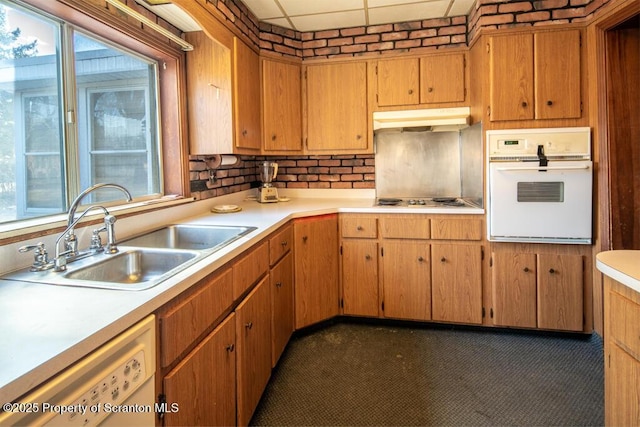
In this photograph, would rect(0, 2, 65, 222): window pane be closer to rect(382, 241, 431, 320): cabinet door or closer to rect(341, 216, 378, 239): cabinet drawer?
rect(341, 216, 378, 239): cabinet drawer

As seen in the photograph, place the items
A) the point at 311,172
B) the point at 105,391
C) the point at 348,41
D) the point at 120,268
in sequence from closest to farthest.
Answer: the point at 105,391, the point at 120,268, the point at 348,41, the point at 311,172

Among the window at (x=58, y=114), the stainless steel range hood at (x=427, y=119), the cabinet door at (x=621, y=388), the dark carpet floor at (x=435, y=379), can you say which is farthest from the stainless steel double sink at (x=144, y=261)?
the stainless steel range hood at (x=427, y=119)

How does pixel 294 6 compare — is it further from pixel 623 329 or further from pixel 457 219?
pixel 623 329

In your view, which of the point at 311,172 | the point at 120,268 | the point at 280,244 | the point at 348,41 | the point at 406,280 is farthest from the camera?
the point at 311,172

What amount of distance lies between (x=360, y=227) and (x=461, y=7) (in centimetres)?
180

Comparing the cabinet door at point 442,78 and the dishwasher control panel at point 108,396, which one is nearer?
the dishwasher control panel at point 108,396

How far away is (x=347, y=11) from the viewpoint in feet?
8.91

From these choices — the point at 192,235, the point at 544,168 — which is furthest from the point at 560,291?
the point at 192,235

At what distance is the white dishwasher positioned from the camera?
63cm

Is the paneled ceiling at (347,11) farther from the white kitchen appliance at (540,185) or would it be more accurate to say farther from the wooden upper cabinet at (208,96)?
the white kitchen appliance at (540,185)

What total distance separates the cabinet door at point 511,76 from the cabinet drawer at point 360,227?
1.10 metres

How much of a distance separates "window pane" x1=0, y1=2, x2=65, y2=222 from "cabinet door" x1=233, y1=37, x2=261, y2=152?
1043mm

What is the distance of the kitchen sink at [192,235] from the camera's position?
1841 millimetres

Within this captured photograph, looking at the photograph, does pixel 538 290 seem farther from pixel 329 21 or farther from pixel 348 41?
pixel 329 21
